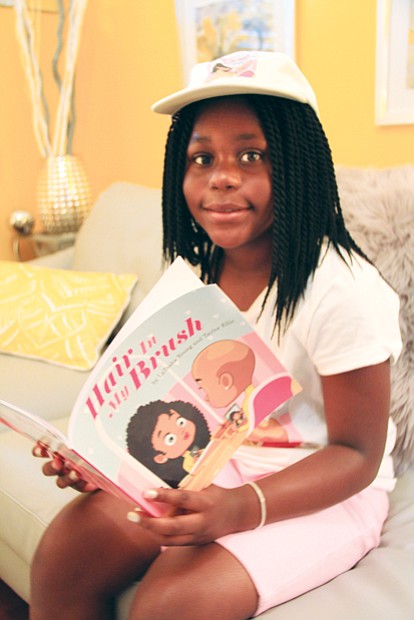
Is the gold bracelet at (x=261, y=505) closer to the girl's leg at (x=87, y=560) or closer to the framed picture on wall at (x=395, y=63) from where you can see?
the girl's leg at (x=87, y=560)

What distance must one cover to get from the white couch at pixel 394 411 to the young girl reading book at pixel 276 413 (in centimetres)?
4

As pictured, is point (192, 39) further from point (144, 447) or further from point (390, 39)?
point (144, 447)


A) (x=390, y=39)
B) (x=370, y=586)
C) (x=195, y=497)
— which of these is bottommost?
(x=370, y=586)

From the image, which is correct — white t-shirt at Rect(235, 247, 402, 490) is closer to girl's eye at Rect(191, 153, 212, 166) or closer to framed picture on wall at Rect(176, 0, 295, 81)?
girl's eye at Rect(191, 153, 212, 166)

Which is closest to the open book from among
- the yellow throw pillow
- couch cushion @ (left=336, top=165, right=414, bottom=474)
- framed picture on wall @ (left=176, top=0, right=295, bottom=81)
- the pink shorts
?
the pink shorts

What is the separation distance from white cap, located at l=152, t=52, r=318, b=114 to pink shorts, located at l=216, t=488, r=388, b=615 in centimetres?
56

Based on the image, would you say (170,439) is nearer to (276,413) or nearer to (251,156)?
(276,413)

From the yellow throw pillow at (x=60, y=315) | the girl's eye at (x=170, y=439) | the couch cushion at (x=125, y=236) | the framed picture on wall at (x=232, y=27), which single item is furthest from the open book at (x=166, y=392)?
the framed picture on wall at (x=232, y=27)

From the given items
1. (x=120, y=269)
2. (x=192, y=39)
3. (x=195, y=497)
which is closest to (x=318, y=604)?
(x=195, y=497)

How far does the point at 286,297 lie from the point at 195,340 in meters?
0.21

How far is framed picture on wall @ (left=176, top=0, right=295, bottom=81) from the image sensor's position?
1746 mm

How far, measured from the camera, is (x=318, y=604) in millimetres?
735

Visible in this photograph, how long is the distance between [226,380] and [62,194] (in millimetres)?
1738

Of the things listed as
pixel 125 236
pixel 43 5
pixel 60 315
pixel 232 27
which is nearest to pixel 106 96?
pixel 43 5
